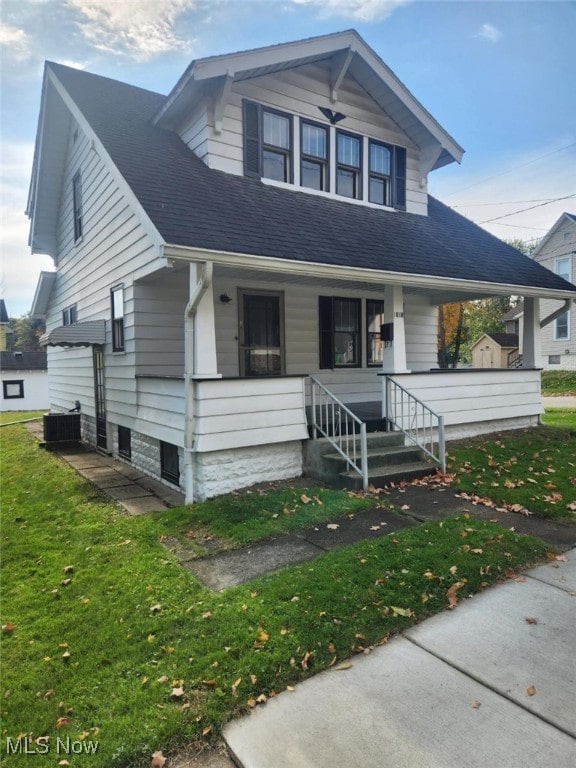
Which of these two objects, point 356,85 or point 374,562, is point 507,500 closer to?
point 374,562

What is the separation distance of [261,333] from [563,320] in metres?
22.7

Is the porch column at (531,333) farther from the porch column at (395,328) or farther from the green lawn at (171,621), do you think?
the green lawn at (171,621)

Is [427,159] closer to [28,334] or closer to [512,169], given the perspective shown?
[512,169]

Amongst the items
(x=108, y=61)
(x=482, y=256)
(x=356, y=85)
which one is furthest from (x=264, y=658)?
(x=108, y=61)

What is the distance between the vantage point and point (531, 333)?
9898mm

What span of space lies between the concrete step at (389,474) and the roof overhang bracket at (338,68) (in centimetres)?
689

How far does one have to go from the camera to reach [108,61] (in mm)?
9844

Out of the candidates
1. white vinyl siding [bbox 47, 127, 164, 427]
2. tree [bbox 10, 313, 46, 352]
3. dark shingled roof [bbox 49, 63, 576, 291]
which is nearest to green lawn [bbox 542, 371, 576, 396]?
dark shingled roof [bbox 49, 63, 576, 291]

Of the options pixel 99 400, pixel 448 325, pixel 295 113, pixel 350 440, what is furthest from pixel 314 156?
pixel 448 325

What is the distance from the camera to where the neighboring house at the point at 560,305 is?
25.0 m

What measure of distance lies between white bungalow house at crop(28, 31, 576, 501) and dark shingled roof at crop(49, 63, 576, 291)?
0.15ft

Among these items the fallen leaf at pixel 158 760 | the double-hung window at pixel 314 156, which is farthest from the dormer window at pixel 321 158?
the fallen leaf at pixel 158 760

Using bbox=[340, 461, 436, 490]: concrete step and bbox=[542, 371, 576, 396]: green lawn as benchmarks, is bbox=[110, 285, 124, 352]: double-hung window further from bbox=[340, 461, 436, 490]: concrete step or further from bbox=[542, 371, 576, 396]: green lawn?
bbox=[542, 371, 576, 396]: green lawn

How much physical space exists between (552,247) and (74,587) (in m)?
30.2
